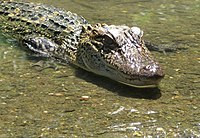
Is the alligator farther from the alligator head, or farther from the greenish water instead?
the greenish water

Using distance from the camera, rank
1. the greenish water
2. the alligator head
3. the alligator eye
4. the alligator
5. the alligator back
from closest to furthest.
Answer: the greenish water < the alligator head < the alligator < the alligator eye < the alligator back

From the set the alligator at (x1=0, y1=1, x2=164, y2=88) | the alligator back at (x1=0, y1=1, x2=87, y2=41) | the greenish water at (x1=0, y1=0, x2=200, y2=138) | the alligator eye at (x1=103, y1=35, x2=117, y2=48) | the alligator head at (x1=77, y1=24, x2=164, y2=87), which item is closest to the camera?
the greenish water at (x1=0, y1=0, x2=200, y2=138)

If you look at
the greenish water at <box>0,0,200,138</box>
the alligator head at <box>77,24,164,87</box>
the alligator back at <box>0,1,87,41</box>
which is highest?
the alligator back at <box>0,1,87,41</box>

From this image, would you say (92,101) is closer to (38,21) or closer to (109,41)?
(109,41)

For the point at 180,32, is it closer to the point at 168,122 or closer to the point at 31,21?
the point at 31,21

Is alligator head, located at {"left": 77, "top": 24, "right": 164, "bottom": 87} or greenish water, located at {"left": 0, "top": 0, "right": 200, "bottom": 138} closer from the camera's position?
greenish water, located at {"left": 0, "top": 0, "right": 200, "bottom": 138}

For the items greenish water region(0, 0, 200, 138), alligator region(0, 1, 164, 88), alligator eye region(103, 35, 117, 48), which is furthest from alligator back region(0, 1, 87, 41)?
alligator eye region(103, 35, 117, 48)

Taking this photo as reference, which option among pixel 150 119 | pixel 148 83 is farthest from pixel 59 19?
pixel 150 119
